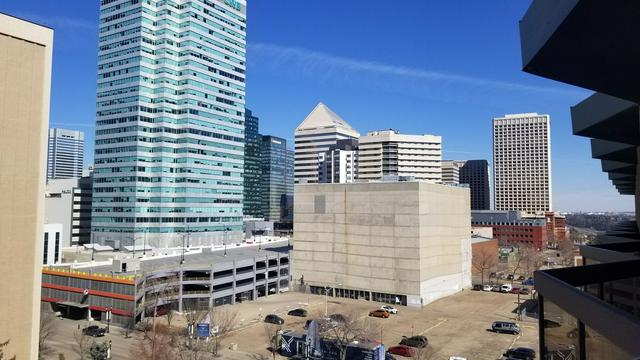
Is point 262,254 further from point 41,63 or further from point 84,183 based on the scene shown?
point 84,183

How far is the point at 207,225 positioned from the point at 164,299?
187 feet

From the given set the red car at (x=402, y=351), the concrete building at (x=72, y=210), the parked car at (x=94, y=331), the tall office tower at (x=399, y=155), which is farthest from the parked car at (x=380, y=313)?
→ the tall office tower at (x=399, y=155)

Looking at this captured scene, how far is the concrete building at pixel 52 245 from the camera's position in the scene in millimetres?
81188

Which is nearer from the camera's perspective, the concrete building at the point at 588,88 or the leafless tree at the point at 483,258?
the concrete building at the point at 588,88

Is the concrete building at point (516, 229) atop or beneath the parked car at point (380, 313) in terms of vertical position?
atop

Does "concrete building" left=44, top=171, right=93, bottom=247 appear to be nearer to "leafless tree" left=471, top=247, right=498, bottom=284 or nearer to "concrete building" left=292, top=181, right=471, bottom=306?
"concrete building" left=292, top=181, right=471, bottom=306

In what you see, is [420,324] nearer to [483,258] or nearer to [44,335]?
[44,335]

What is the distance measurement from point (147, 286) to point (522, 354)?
43.7 metres

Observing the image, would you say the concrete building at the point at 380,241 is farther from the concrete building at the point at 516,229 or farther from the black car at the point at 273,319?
the concrete building at the point at 516,229

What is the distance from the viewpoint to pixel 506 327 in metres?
55.7

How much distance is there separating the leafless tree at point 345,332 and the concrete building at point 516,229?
128736 mm

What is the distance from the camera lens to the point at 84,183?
132m

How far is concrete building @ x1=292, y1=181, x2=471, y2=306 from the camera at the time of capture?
242 ft

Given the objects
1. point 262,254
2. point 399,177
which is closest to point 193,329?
point 262,254
